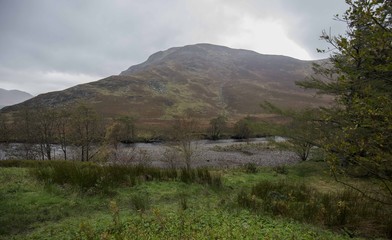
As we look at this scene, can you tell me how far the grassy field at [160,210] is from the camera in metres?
5.66

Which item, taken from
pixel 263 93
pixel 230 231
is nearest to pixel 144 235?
pixel 230 231

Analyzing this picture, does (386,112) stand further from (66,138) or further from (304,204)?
(66,138)

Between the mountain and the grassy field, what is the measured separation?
52.5 meters

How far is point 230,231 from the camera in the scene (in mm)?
5398

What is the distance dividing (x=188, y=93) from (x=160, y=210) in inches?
3607

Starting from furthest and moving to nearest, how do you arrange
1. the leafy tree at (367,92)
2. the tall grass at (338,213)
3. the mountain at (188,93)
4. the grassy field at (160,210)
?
the mountain at (188,93) → the tall grass at (338,213) → the grassy field at (160,210) → the leafy tree at (367,92)

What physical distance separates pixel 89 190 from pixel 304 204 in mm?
7196

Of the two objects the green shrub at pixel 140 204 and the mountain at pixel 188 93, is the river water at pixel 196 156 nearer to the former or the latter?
the green shrub at pixel 140 204

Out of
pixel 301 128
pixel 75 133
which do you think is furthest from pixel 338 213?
pixel 75 133

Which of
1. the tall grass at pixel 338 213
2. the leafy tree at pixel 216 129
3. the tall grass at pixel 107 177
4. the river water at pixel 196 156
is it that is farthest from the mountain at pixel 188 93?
the tall grass at pixel 338 213

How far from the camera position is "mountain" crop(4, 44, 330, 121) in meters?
74.2

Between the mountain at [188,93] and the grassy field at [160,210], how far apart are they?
5250 centimetres

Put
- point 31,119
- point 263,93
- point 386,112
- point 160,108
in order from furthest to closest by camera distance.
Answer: point 263,93
point 160,108
point 31,119
point 386,112

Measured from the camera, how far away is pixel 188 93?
9781cm
